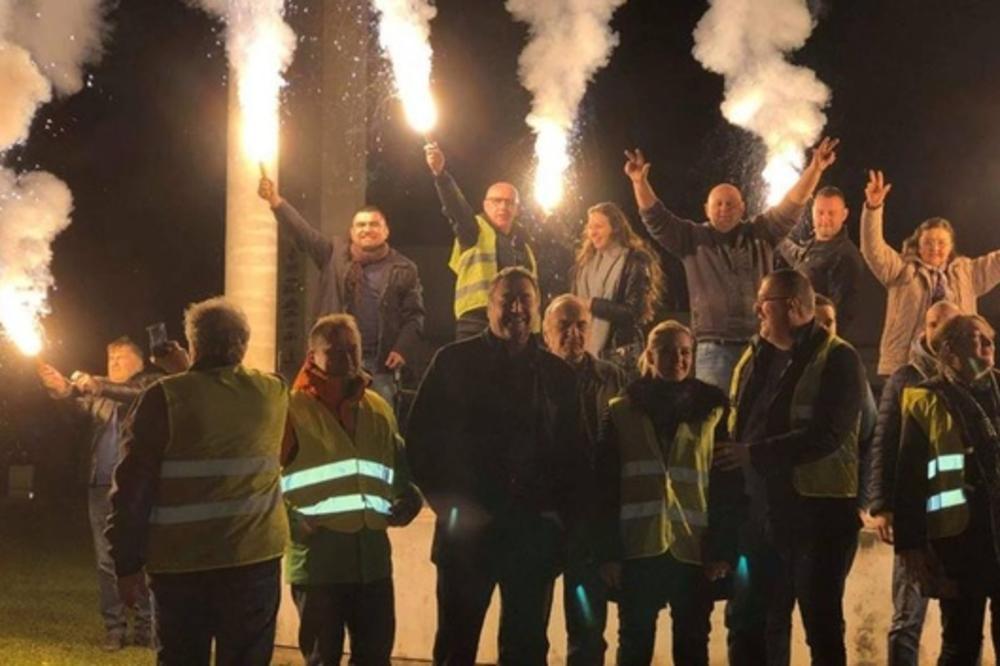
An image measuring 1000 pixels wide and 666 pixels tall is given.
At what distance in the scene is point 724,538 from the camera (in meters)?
6.24

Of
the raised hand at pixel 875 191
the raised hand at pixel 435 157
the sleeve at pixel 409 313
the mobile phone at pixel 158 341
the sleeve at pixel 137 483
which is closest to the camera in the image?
the sleeve at pixel 137 483

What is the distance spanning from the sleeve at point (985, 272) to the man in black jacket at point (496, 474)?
4.01 meters

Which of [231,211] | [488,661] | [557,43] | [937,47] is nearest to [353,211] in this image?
[231,211]

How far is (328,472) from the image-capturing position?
6.10 meters

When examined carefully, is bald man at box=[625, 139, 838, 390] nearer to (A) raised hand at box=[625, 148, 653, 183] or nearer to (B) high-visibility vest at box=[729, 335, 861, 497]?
(A) raised hand at box=[625, 148, 653, 183]

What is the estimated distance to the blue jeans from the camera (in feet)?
27.6

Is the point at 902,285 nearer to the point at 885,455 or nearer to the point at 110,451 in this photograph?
the point at 885,455

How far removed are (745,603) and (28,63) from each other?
6.47 metres

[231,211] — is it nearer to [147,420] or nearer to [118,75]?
[147,420]

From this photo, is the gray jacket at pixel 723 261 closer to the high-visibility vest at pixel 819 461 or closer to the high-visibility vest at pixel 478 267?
the high-visibility vest at pixel 478 267

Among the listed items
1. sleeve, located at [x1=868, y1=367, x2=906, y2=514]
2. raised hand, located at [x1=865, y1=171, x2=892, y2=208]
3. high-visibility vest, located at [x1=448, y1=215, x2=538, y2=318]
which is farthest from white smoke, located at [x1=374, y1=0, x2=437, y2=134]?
sleeve, located at [x1=868, y1=367, x2=906, y2=514]

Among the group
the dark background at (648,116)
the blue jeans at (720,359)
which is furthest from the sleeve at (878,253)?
the dark background at (648,116)

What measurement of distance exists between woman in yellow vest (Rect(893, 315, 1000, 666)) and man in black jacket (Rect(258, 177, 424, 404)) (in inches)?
148

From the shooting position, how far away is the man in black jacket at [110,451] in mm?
9086
